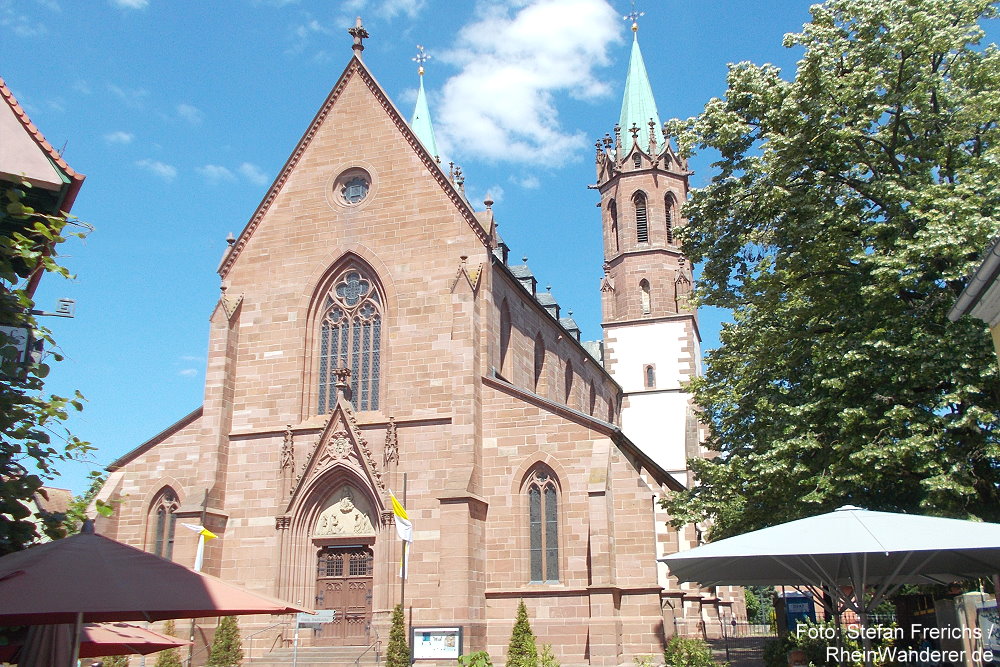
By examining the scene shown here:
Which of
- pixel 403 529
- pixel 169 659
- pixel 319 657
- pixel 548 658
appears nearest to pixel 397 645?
pixel 319 657

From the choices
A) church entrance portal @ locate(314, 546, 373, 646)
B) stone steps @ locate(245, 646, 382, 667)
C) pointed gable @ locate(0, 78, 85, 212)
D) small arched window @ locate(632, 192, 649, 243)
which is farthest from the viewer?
small arched window @ locate(632, 192, 649, 243)

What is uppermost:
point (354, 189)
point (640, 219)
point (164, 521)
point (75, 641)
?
point (640, 219)

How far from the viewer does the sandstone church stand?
Result: 22969 millimetres

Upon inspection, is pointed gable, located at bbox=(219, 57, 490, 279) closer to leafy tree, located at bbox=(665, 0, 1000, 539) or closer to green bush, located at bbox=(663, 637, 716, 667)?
leafy tree, located at bbox=(665, 0, 1000, 539)

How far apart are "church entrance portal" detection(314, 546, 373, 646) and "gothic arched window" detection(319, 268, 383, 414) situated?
4.12 metres

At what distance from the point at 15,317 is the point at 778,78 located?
16.0 meters

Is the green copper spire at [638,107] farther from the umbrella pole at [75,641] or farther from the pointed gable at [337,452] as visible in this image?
the umbrella pole at [75,641]

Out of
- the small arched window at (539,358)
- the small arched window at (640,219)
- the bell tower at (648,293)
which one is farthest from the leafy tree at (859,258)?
the small arched window at (640,219)

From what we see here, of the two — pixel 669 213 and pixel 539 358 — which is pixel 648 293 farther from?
pixel 539 358

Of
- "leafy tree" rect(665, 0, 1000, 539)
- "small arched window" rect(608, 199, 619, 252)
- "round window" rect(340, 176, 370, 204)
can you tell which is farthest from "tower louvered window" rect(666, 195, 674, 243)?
"leafy tree" rect(665, 0, 1000, 539)

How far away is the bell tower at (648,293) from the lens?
44.0 m

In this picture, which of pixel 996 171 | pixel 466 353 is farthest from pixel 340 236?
pixel 996 171

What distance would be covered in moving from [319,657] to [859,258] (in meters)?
16.0

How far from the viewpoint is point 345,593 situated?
24484mm
